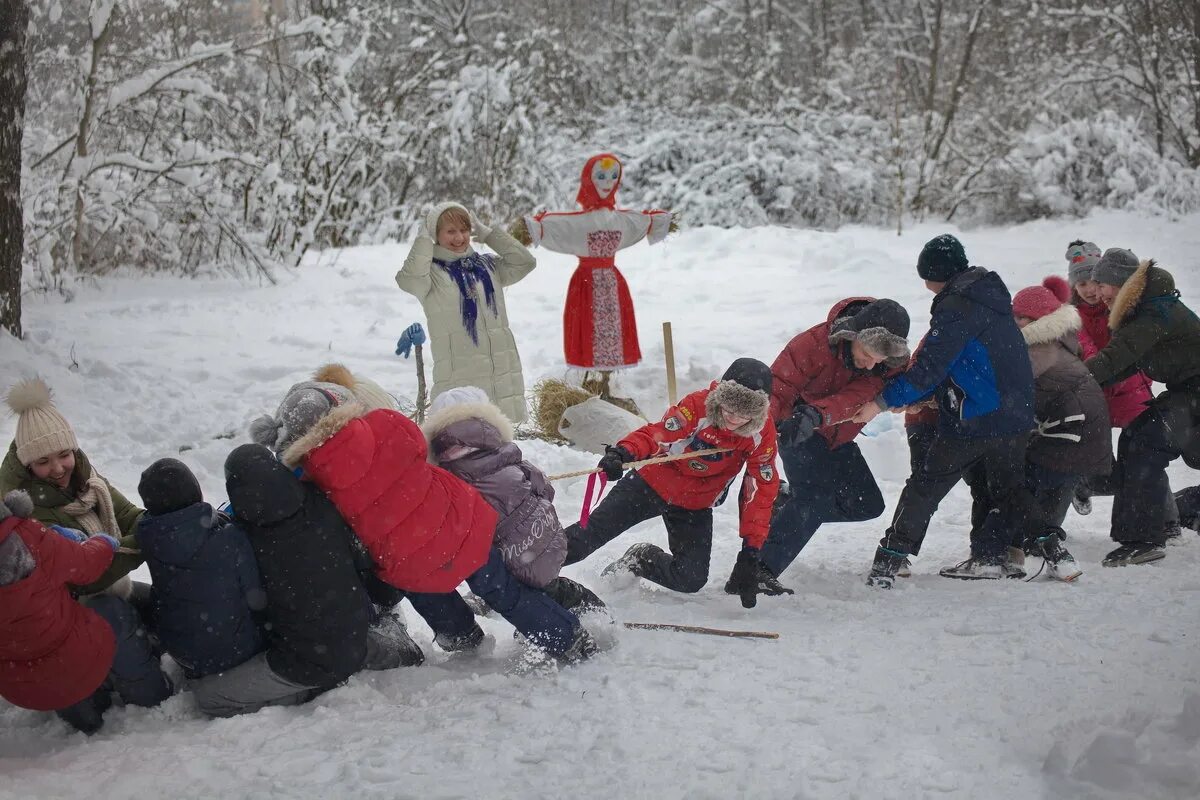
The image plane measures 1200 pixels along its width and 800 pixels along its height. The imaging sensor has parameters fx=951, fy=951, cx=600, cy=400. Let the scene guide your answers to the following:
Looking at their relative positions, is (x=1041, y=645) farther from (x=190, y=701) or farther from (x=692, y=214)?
(x=692, y=214)

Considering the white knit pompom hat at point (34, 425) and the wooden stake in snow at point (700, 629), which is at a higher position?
the white knit pompom hat at point (34, 425)

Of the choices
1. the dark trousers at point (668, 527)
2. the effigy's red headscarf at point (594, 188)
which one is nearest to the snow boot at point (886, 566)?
the dark trousers at point (668, 527)

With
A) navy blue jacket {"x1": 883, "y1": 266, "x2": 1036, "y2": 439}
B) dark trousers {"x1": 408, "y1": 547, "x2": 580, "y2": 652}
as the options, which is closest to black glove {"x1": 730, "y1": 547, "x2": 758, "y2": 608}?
dark trousers {"x1": 408, "y1": 547, "x2": 580, "y2": 652}

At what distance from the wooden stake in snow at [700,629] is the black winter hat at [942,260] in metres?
1.85

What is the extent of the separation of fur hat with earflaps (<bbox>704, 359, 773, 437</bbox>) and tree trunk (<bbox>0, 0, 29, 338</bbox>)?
480 centimetres

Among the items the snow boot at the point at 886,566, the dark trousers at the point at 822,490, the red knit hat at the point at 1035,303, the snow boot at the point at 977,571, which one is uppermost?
the red knit hat at the point at 1035,303

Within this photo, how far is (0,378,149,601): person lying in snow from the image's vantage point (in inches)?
125

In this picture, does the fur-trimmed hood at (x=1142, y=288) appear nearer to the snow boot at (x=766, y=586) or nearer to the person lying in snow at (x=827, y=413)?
the person lying in snow at (x=827, y=413)

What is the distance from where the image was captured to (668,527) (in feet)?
14.5

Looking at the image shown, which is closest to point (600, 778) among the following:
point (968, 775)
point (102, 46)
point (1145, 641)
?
point (968, 775)

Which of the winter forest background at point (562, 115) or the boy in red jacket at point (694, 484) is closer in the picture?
the boy in red jacket at point (694, 484)

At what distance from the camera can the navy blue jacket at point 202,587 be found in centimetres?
280

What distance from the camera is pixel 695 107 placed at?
16.7 meters

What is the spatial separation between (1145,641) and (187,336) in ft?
21.5
